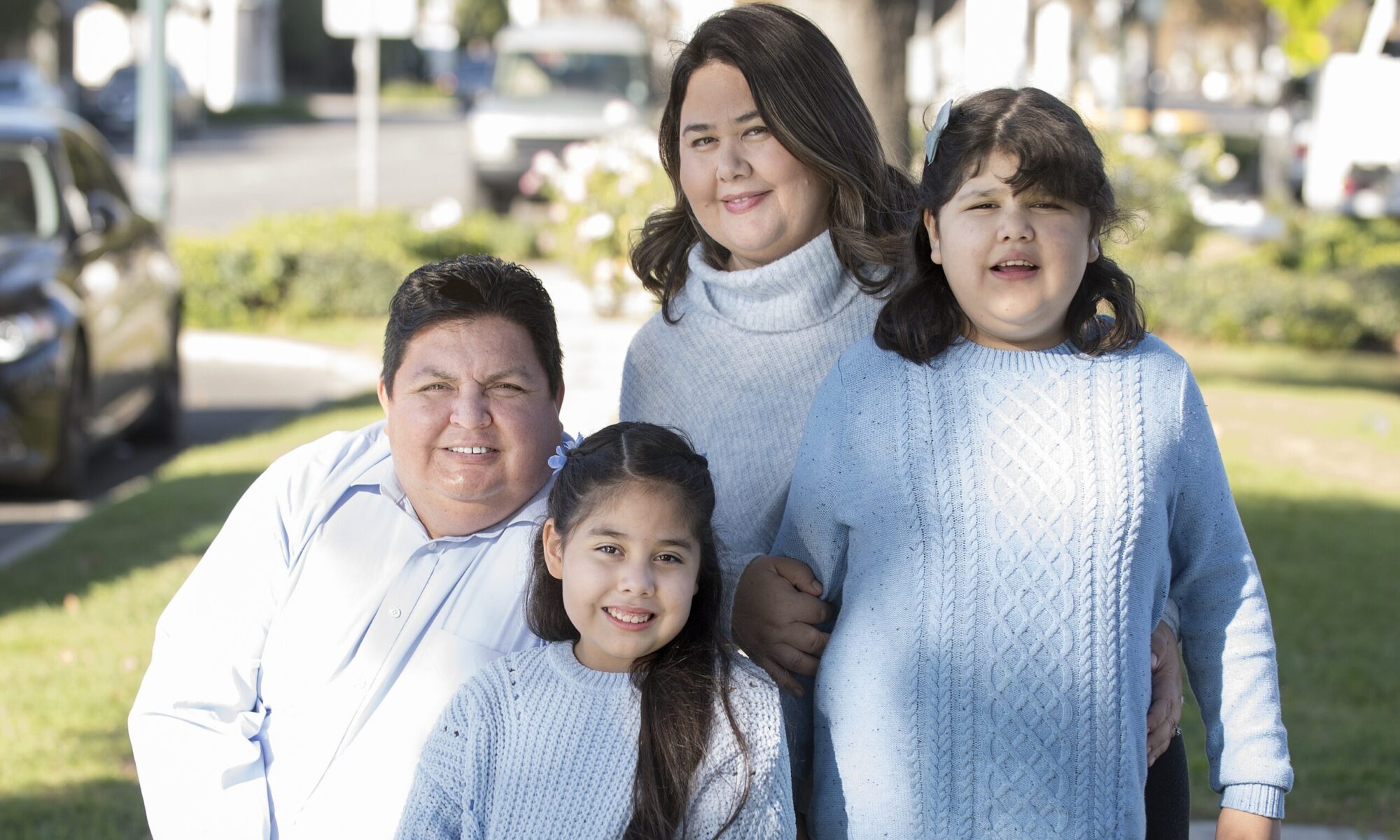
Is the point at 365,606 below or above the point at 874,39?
below

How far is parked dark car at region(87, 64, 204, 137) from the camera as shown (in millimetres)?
38125

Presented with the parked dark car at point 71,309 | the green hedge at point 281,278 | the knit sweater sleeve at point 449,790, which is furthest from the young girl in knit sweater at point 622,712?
the green hedge at point 281,278

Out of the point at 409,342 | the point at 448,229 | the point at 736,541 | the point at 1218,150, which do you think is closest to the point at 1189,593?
the point at 736,541

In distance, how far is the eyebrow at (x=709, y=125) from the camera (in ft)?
9.02

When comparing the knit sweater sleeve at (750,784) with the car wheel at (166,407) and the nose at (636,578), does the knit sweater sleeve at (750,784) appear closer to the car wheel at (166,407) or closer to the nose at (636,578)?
the nose at (636,578)

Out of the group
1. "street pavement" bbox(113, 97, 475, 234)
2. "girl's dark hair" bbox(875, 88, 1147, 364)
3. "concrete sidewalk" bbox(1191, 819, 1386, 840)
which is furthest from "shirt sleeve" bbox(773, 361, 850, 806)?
"street pavement" bbox(113, 97, 475, 234)

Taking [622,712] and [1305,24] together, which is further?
[1305,24]

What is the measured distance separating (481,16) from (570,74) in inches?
2352

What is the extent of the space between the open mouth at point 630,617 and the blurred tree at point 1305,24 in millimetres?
9461

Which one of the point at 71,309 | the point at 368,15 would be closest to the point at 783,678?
the point at 71,309

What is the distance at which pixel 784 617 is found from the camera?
8.05 feet

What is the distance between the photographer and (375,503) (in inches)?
104

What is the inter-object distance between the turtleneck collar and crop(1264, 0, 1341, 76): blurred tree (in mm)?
8741

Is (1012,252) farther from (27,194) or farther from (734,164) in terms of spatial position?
(27,194)
